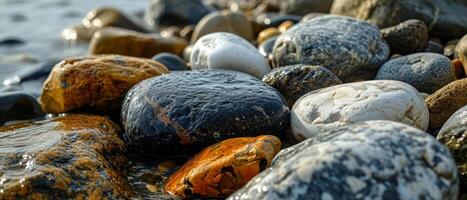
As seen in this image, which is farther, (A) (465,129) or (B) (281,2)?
(B) (281,2)

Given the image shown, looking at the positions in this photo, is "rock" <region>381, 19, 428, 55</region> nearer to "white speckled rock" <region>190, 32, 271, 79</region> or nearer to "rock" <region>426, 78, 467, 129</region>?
"white speckled rock" <region>190, 32, 271, 79</region>

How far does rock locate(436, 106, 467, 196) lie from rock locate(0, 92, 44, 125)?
12.1 feet

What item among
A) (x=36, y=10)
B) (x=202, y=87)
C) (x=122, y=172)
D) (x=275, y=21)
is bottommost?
(x=36, y=10)

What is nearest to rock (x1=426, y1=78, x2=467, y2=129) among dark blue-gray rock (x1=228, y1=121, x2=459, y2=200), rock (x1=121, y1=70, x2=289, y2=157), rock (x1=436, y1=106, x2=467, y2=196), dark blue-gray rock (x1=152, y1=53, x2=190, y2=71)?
rock (x1=436, y1=106, x2=467, y2=196)

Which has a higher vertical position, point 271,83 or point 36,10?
point 271,83

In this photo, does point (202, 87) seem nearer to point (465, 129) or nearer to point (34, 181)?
point (34, 181)

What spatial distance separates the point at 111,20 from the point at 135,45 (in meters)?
2.87

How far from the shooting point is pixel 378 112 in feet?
12.6

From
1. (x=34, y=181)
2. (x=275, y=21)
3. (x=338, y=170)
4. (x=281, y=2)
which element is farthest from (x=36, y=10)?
(x=338, y=170)

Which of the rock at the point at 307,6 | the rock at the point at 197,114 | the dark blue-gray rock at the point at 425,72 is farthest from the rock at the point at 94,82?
the rock at the point at 307,6

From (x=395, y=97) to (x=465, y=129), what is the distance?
470 millimetres

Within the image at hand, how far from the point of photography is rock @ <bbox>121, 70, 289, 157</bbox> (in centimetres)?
423

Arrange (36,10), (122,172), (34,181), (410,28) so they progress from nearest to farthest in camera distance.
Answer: (34,181) → (122,172) → (410,28) → (36,10)

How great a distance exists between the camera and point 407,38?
229 inches
